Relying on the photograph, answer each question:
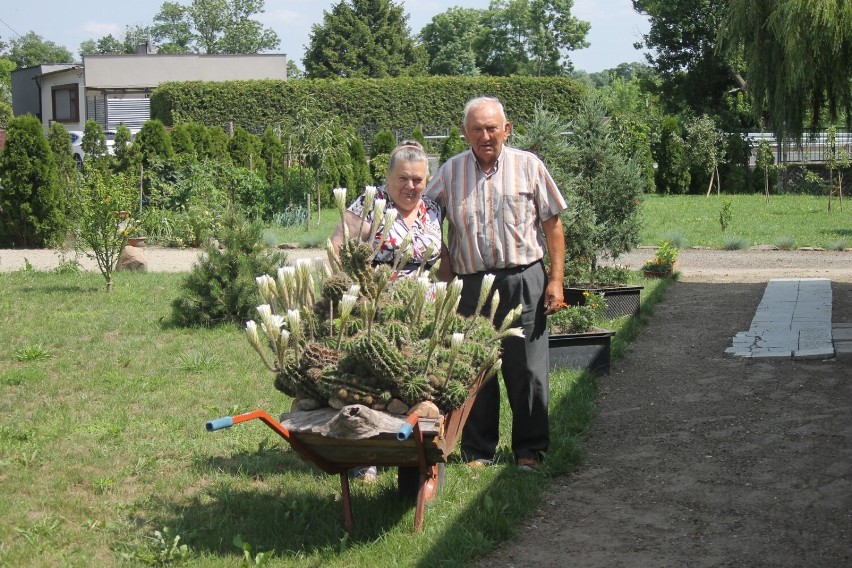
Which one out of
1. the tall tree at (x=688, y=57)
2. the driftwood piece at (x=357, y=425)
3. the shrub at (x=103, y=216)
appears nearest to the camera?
the driftwood piece at (x=357, y=425)

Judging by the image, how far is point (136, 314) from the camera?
995 centimetres

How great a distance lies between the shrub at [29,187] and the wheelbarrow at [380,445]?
1358 centimetres

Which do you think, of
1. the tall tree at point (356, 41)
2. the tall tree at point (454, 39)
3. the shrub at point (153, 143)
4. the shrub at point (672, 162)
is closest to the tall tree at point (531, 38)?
the tall tree at point (454, 39)

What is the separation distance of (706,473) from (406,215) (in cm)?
207

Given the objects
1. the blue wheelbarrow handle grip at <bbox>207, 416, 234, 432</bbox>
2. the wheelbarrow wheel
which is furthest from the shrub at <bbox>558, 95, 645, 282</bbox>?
the blue wheelbarrow handle grip at <bbox>207, 416, 234, 432</bbox>

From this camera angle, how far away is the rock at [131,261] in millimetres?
13617

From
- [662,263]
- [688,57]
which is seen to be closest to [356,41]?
[688,57]

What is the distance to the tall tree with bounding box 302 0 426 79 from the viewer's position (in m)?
64.8

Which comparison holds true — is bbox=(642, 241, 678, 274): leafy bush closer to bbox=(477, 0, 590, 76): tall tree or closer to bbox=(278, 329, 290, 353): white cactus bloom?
bbox=(278, 329, 290, 353): white cactus bloom

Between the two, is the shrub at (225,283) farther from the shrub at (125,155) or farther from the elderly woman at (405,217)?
the shrub at (125,155)

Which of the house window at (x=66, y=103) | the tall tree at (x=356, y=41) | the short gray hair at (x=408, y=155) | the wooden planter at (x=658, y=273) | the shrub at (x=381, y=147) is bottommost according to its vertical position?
the wooden planter at (x=658, y=273)

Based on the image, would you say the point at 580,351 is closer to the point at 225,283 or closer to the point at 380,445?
the point at 225,283

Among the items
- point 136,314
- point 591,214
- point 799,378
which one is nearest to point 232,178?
point 136,314

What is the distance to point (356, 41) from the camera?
65250mm
